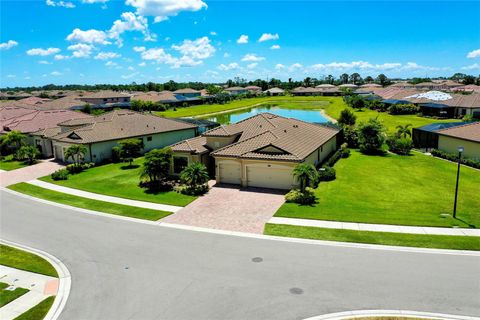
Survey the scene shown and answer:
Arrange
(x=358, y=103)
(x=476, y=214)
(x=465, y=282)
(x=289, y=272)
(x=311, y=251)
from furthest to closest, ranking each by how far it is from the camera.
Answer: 1. (x=358, y=103)
2. (x=476, y=214)
3. (x=311, y=251)
4. (x=289, y=272)
5. (x=465, y=282)

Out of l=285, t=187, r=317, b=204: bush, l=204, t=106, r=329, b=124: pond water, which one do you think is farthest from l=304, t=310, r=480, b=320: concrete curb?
l=204, t=106, r=329, b=124: pond water

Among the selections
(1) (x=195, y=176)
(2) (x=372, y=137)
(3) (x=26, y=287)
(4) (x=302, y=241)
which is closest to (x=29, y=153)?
(1) (x=195, y=176)

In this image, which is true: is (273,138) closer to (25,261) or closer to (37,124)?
(25,261)

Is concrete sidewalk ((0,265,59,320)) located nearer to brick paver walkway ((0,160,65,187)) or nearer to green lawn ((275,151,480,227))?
green lawn ((275,151,480,227))

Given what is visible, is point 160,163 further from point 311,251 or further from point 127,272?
point 311,251

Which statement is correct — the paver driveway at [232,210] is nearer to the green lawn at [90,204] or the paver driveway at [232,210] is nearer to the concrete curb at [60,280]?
the green lawn at [90,204]

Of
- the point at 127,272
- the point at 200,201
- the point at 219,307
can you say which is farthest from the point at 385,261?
the point at 200,201
